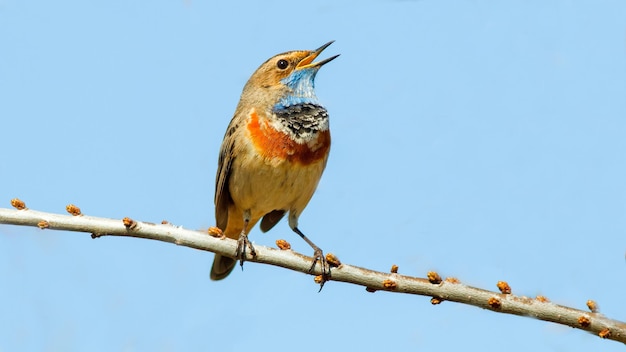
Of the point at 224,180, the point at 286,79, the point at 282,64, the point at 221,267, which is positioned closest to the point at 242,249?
the point at 224,180

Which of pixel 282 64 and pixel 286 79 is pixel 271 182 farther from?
pixel 282 64

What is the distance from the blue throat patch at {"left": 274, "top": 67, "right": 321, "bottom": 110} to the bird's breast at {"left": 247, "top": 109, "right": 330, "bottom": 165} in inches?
16.8

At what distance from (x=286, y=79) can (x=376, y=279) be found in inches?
160

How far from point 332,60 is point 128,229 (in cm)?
391

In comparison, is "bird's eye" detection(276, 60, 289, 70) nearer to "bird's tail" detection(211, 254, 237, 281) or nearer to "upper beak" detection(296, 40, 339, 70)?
"upper beak" detection(296, 40, 339, 70)

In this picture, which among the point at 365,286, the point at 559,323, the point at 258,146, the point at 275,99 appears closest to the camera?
the point at 559,323

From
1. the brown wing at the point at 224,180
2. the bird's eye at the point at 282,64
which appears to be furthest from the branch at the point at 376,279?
the bird's eye at the point at 282,64

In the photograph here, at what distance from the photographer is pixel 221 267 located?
884cm

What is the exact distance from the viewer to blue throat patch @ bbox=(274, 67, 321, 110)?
845 centimetres

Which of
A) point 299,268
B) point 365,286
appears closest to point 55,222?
point 299,268

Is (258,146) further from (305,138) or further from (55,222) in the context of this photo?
(55,222)

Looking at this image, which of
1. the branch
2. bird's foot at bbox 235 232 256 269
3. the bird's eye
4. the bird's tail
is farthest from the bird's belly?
the branch

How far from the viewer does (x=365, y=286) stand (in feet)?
17.3

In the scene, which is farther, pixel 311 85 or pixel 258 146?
pixel 311 85
